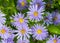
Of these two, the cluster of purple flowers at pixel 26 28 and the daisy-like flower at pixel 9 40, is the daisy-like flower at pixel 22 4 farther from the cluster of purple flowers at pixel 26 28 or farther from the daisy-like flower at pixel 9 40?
the daisy-like flower at pixel 9 40

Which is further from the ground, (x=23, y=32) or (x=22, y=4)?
(x=22, y=4)

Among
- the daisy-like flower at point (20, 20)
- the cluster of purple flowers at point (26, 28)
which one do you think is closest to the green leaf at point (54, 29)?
the cluster of purple flowers at point (26, 28)

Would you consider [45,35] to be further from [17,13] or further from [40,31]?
[17,13]

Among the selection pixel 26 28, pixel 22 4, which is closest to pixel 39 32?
pixel 26 28

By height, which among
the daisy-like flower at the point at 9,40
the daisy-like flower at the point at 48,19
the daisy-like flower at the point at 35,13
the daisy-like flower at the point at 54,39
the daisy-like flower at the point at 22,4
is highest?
the daisy-like flower at the point at 22,4

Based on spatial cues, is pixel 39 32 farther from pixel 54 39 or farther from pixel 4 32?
pixel 4 32
